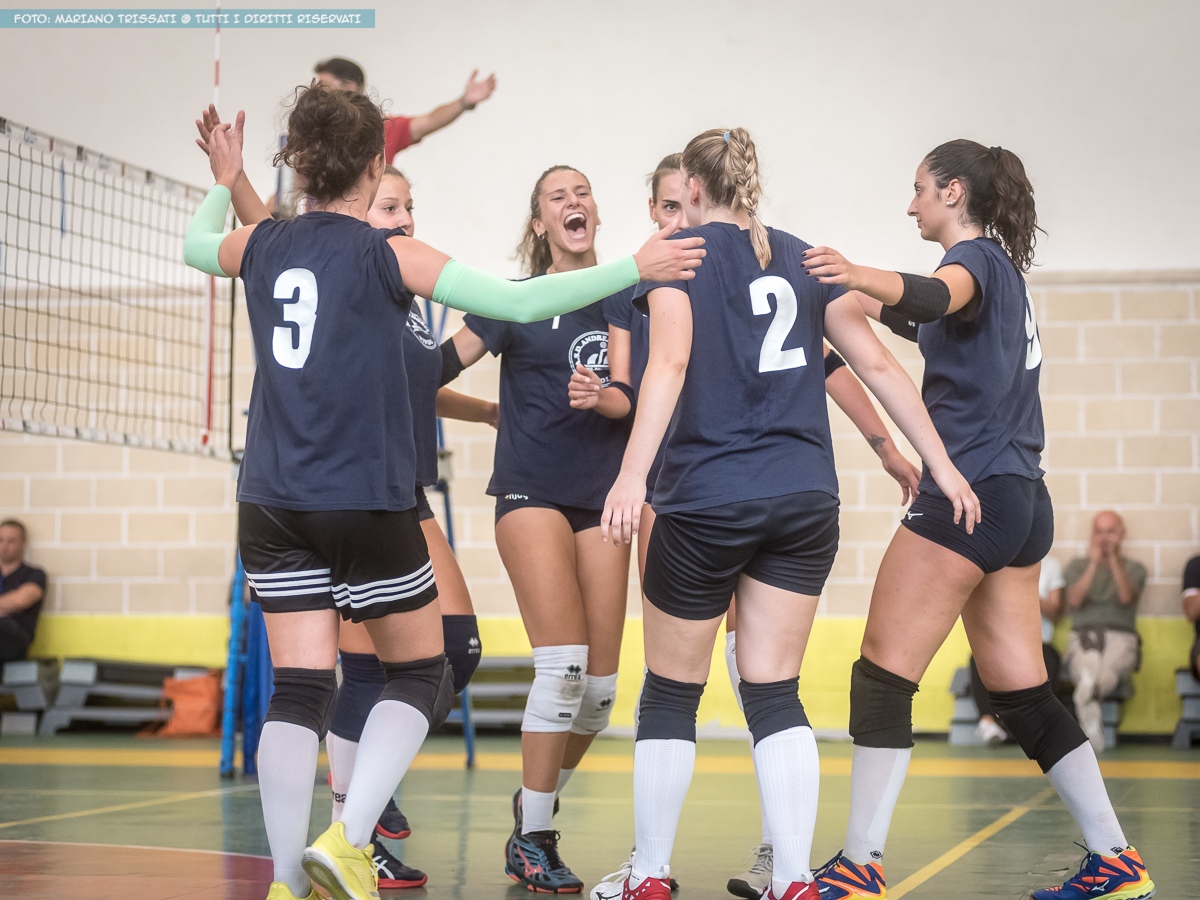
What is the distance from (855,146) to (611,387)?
5294 mm

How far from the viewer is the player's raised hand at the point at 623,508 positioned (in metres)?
2.55

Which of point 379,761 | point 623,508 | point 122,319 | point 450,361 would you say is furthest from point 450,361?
point 122,319

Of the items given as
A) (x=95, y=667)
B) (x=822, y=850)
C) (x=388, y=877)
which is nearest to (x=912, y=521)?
(x=822, y=850)

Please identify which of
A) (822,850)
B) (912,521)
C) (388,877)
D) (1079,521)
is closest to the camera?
(912,521)

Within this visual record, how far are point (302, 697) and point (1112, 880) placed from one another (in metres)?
1.83

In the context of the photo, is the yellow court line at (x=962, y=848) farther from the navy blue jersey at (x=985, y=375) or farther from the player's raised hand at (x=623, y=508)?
the player's raised hand at (x=623, y=508)

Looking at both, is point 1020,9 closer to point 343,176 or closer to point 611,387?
point 611,387

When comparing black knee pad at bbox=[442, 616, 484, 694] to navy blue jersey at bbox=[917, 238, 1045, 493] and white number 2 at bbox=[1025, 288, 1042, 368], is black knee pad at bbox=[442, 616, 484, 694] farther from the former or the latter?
white number 2 at bbox=[1025, 288, 1042, 368]

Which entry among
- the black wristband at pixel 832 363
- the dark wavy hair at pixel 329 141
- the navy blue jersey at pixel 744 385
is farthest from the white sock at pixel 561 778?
the dark wavy hair at pixel 329 141

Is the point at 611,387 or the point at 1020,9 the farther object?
the point at 1020,9

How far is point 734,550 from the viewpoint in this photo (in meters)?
2.65

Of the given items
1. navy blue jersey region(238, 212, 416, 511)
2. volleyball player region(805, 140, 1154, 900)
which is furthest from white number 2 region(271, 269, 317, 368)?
volleyball player region(805, 140, 1154, 900)

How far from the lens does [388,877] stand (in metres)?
3.35

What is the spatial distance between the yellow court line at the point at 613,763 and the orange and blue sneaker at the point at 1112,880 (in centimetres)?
304
